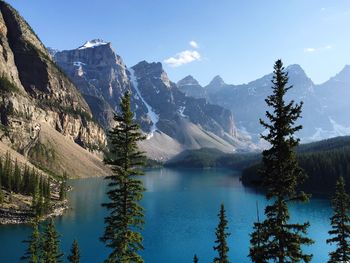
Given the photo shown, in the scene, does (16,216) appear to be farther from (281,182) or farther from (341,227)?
(281,182)

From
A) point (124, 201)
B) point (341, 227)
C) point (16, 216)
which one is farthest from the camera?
point (16, 216)

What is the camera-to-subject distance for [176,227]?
114m

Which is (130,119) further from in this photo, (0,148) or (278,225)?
(0,148)

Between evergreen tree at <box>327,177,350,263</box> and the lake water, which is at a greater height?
evergreen tree at <box>327,177,350,263</box>

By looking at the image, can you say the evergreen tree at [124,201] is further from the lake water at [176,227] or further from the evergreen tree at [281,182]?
the lake water at [176,227]

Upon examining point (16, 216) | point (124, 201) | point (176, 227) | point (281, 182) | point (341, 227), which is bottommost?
point (176, 227)

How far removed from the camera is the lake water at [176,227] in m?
85.9

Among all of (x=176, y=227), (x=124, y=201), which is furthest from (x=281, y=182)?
(x=176, y=227)

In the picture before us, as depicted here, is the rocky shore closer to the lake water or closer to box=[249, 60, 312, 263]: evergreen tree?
the lake water

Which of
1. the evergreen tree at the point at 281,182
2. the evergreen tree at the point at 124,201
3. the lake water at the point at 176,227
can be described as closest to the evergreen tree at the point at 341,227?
the evergreen tree at the point at 281,182

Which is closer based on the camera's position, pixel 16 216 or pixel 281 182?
pixel 281 182

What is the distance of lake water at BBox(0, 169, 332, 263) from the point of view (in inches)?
3381

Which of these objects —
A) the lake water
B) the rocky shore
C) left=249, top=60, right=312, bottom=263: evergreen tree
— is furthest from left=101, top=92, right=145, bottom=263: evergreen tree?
the rocky shore

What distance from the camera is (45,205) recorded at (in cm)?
11950
